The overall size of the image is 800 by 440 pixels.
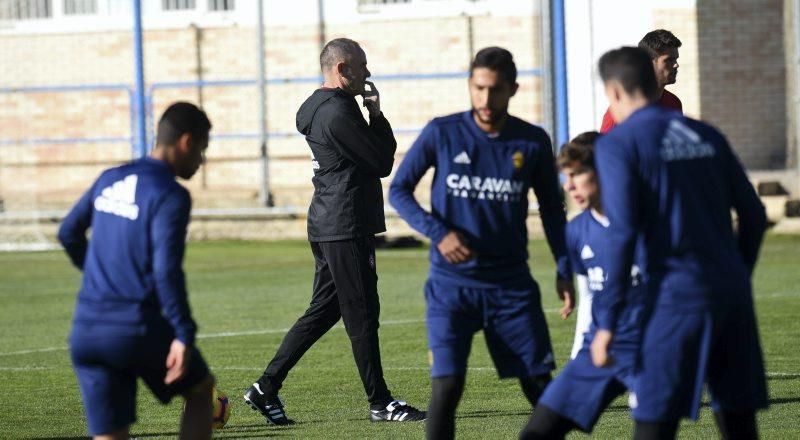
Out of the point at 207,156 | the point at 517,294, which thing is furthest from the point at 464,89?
the point at 517,294

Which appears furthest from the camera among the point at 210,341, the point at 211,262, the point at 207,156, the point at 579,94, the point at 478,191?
the point at 207,156

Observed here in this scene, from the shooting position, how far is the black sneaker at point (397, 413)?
883 cm

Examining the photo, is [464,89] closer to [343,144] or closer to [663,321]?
[343,144]

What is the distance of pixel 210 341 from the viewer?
1303 centimetres

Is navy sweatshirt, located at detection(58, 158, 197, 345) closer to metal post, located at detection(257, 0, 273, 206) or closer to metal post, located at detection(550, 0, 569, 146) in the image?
metal post, located at detection(550, 0, 569, 146)

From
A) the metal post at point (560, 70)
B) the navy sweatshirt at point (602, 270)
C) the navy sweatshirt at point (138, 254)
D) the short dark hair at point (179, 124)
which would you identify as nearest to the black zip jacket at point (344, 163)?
the navy sweatshirt at point (602, 270)

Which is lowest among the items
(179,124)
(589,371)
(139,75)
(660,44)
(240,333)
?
(240,333)

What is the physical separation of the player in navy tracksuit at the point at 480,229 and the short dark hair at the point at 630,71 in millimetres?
961

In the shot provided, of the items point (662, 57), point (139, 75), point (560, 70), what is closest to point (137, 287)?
point (662, 57)

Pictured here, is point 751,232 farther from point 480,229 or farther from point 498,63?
point 498,63

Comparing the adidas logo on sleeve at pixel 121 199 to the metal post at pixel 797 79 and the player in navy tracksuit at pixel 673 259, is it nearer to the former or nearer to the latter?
the player in navy tracksuit at pixel 673 259

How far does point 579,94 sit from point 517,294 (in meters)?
16.6

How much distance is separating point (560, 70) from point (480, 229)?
53.7ft

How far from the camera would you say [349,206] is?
8.95m
